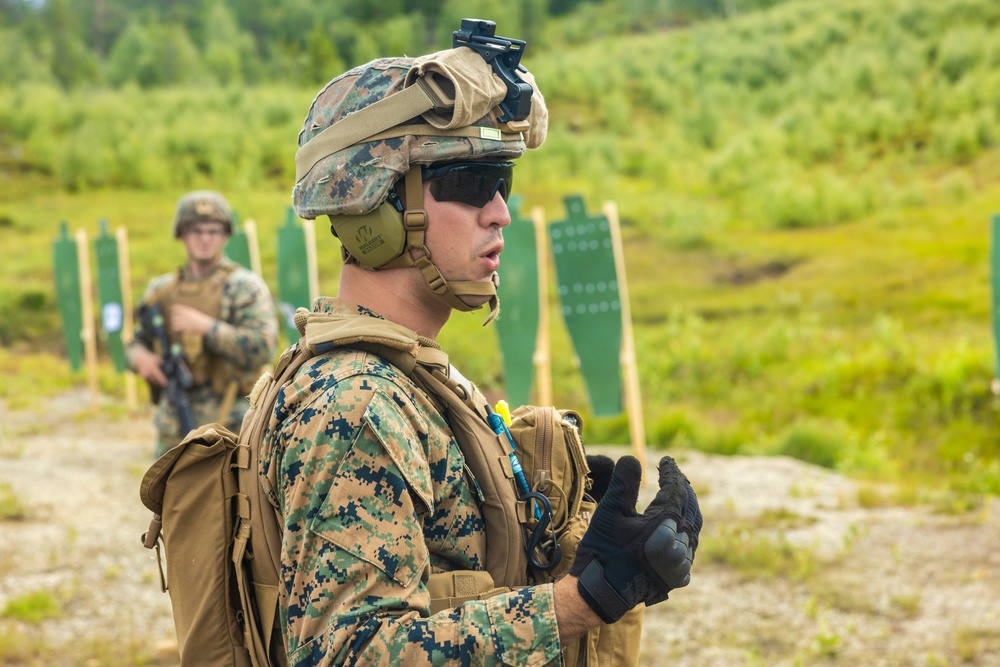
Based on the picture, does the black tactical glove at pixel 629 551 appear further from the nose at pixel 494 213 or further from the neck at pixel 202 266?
the neck at pixel 202 266

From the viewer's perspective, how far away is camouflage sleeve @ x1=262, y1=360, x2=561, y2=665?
5.26 feet

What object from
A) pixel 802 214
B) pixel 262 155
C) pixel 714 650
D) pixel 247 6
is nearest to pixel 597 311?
pixel 714 650

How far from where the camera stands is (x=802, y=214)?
17828mm

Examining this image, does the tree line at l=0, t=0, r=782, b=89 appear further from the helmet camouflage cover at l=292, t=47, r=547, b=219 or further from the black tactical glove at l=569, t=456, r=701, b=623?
the black tactical glove at l=569, t=456, r=701, b=623

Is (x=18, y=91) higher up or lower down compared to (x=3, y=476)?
higher up

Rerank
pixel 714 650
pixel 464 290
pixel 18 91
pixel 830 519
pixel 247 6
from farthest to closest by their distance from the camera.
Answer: pixel 247 6 < pixel 18 91 < pixel 830 519 < pixel 714 650 < pixel 464 290

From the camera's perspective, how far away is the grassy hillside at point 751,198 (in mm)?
10523

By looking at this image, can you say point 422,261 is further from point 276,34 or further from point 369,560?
point 276,34

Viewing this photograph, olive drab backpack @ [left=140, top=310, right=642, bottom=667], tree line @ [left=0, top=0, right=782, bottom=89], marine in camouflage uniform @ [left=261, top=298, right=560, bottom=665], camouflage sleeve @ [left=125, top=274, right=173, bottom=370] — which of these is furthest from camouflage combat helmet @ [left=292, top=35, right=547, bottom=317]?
tree line @ [left=0, top=0, right=782, bottom=89]

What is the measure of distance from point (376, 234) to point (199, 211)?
13.7 ft

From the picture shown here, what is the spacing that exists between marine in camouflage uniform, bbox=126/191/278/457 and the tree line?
28052mm

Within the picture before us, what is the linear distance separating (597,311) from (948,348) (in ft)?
16.5

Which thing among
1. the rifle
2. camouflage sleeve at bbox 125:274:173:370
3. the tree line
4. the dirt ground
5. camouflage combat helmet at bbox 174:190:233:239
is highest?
the tree line

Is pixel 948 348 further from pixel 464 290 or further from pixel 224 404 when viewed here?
pixel 464 290
